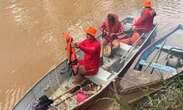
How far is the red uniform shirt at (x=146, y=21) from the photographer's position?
34.6 ft

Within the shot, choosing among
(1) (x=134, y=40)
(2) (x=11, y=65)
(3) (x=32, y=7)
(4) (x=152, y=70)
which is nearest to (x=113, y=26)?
(1) (x=134, y=40)

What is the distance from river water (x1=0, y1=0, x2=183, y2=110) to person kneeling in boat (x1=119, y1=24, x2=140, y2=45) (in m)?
1.83

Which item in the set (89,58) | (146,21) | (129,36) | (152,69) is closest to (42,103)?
(89,58)

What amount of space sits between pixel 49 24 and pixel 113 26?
3.66 m

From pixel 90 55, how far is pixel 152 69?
1.45 m

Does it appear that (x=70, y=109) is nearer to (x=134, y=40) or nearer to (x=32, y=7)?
(x=134, y=40)

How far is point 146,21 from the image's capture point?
34.8ft

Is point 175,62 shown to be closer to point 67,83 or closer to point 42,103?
point 67,83

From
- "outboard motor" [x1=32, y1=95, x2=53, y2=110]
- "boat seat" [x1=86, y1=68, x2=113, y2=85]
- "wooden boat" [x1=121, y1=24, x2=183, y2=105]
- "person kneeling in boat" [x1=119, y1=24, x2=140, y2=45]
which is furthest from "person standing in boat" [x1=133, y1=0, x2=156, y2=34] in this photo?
"outboard motor" [x1=32, y1=95, x2=53, y2=110]

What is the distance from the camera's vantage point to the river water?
977 centimetres

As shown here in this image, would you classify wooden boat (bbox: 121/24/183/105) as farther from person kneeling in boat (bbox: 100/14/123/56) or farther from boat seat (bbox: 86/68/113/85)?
person kneeling in boat (bbox: 100/14/123/56)

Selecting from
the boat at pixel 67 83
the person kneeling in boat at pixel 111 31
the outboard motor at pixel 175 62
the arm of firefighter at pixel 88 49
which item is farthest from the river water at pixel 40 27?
the outboard motor at pixel 175 62

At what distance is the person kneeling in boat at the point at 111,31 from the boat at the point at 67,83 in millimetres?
301

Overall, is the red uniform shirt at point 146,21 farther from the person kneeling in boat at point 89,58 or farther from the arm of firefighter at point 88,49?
the arm of firefighter at point 88,49
